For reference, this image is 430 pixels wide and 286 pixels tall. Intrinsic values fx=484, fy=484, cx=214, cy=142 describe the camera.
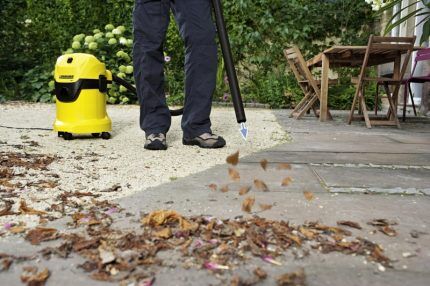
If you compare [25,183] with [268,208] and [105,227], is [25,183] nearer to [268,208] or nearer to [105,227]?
[105,227]

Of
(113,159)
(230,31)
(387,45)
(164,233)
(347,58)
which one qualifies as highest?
(230,31)

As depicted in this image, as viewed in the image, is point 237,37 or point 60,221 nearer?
point 60,221

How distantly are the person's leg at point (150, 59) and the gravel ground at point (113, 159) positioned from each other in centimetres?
17

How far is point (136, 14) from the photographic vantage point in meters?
2.65

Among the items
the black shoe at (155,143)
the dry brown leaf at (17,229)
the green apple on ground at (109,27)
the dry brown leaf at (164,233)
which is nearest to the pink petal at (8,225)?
the dry brown leaf at (17,229)

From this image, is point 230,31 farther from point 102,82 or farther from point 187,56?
point 187,56

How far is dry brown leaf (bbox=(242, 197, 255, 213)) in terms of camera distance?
4.53 feet

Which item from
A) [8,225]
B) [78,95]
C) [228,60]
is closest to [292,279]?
[8,225]

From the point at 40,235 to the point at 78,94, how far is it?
1.82 meters

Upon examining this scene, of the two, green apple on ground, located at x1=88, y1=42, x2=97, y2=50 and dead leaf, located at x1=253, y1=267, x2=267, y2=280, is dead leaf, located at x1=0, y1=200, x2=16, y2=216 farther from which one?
green apple on ground, located at x1=88, y1=42, x2=97, y2=50

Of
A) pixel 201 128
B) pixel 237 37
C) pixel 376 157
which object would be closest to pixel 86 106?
pixel 201 128

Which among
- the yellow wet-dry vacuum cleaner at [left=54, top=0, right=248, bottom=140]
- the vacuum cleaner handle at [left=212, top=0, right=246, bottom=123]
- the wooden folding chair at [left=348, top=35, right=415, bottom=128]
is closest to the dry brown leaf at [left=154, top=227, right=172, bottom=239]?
the vacuum cleaner handle at [left=212, top=0, right=246, bottom=123]

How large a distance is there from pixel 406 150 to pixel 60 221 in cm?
207

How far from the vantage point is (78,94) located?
2869 millimetres
